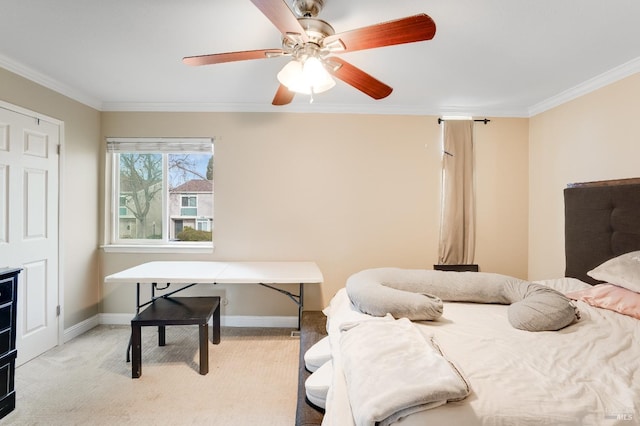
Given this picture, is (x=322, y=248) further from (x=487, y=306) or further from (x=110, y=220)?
(x=110, y=220)

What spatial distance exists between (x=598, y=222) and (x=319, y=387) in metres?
2.40

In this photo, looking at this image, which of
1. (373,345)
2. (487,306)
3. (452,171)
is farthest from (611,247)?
(373,345)

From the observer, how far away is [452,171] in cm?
304

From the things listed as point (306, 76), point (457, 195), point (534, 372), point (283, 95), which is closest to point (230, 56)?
point (306, 76)

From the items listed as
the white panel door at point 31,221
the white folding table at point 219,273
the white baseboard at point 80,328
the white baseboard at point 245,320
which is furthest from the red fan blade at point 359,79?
the white baseboard at point 80,328

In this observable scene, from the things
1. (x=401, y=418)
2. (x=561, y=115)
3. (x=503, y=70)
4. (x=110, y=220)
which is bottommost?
(x=401, y=418)

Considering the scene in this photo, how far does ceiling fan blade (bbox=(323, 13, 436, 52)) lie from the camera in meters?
1.15

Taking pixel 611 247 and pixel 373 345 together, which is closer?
pixel 373 345

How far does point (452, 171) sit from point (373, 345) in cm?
237

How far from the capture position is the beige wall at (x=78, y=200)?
8.69 ft

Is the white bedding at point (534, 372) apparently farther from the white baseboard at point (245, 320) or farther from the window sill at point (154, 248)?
the window sill at point (154, 248)

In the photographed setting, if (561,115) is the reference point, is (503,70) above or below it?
above

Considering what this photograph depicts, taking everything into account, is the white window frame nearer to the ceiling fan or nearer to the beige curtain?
the ceiling fan

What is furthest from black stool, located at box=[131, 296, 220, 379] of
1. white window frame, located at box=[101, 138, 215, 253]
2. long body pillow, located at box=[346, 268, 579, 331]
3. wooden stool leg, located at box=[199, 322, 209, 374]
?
long body pillow, located at box=[346, 268, 579, 331]
